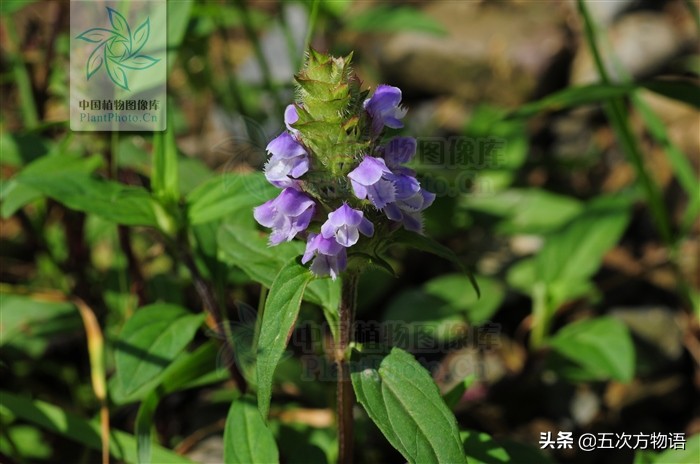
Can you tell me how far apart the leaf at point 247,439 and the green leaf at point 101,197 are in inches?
23.3

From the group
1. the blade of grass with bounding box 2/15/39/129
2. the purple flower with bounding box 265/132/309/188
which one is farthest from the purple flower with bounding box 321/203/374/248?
the blade of grass with bounding box 2/15/39/129

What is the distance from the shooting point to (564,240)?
313 centimetres

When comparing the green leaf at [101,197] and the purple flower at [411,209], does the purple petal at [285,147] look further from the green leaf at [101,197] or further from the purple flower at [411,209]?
the green leaf at [101,197]

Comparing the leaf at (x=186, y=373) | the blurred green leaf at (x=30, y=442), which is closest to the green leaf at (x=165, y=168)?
the leaf at (x=186, y=373)

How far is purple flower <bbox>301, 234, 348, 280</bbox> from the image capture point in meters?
1.57

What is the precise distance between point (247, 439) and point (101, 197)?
796 millimetres

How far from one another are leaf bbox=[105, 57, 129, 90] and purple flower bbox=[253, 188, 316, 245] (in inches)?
46.5

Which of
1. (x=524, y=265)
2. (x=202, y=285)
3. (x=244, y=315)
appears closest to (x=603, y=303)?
(x=524, y=265)

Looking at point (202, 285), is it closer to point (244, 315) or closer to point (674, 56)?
point (244, 315)

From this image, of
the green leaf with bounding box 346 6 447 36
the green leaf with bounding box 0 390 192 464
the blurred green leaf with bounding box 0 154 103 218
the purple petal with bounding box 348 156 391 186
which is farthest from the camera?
the green leaf with bounding box 346 6 447 36

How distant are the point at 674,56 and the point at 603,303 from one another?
2.00m

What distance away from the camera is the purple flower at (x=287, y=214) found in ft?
5.20

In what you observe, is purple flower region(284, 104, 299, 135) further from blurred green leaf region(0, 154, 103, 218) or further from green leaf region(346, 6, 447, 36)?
green leaf region(346, 6, 447, 36)

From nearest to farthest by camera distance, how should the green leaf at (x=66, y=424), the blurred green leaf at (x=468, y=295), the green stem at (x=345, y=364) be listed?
the green stem at (x=345, y=364) < the green leaf at (x=66, y=424) < the blurred green leaf at (x=468, y=295)
